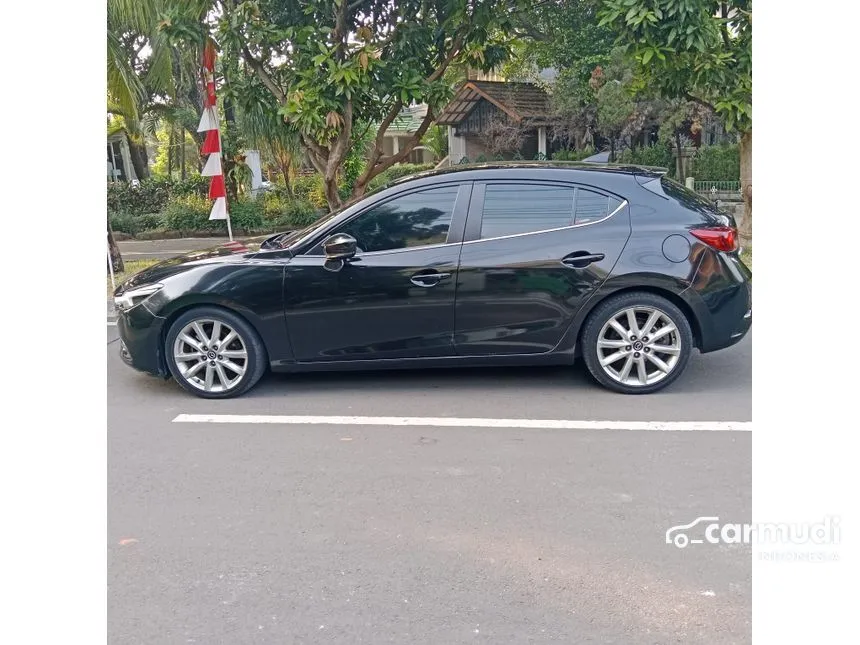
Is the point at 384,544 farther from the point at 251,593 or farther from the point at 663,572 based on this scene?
the point at 663,572

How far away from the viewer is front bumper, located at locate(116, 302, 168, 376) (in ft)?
19.1

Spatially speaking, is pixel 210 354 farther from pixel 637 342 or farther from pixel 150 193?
pixel 150 193

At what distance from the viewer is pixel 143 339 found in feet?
19.2

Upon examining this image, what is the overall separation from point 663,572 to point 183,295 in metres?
3.81

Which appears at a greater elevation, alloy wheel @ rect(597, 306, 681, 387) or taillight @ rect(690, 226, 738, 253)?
taillight @ rect(690, 226, 738, 253)

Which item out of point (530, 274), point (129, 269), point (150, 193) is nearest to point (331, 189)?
point (129, 269)

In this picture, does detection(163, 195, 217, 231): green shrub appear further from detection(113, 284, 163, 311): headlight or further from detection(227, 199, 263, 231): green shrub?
detection(113, 284, 163, 311): headlight

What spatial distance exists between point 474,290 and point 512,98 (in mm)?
16260

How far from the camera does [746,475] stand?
4.36m

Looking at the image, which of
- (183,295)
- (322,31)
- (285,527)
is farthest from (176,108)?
(285,527)

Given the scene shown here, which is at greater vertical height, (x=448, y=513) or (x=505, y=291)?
(x=505, y=291)

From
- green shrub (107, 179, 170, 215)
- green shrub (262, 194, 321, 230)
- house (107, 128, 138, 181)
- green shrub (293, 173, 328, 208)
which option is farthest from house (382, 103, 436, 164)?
green shrub (107, 179, 170, 215)

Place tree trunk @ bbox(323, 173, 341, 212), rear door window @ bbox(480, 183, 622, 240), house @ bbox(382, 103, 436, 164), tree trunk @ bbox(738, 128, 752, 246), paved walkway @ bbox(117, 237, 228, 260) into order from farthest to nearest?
house @ bbox(382, 103, 436, 164) < paved walkway @ bbox(117, 237, 228, 260) < tree trunk @ bbox(738, 128, 752, 246) < tree trunk @ bbox(323, 173, 341, 212) < rear door window @ bbox(480, 183, 622, 240)

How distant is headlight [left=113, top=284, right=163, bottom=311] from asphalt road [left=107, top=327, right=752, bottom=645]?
0.71 meters
